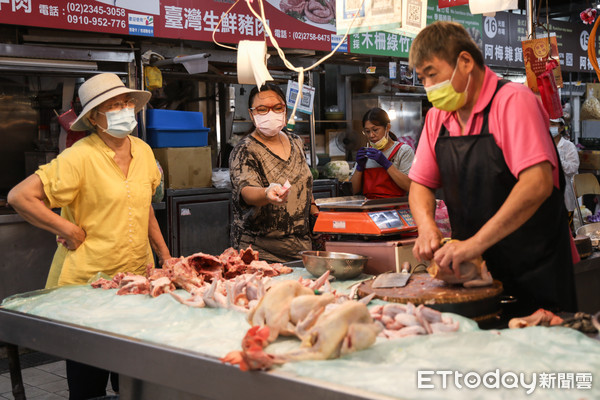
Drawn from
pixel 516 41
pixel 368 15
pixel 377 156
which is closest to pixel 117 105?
pixel 368 15

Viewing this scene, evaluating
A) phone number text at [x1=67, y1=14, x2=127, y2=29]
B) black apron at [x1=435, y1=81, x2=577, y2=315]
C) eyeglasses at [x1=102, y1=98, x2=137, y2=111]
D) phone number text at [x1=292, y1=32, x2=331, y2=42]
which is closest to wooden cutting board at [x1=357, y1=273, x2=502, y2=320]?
black apron at [x1=435, y1=81, x2=577, y2=315]

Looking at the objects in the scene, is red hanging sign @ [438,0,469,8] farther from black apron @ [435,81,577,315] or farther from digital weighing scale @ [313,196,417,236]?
black apron @ [435,81,577,315]

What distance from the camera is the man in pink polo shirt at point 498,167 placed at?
245 cm

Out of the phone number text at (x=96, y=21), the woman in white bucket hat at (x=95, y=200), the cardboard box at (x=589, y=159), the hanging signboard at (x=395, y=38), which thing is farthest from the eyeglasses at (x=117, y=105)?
the cardboard box at (x=589, y=159)

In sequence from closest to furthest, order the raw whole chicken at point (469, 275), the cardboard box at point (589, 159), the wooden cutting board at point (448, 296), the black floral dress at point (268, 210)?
1. the wooden cutting board at point (448, 296)
2. the raw whole chicken at point (469, 275)
3. the black floral dress at point (268, 210)
4. the cardboard box at point (589, 159)

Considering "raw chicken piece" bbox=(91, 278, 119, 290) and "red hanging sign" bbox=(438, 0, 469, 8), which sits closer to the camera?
"raw chicken piece" bbox=(91, 278, 119, 290)

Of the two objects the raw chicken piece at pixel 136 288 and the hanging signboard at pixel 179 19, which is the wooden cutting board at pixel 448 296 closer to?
the raw chicken piece at pixel 136 288

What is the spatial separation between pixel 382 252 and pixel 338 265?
27 cm

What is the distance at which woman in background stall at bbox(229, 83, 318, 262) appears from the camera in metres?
3.83

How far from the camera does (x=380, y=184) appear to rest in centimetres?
570

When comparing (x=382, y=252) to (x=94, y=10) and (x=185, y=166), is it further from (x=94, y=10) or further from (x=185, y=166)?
(x=94, y=10)

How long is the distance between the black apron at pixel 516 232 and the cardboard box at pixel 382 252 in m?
0.40

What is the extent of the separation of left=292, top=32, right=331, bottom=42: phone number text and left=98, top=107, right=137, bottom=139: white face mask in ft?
14.1

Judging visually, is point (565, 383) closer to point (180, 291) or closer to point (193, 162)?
point (180, 291)
